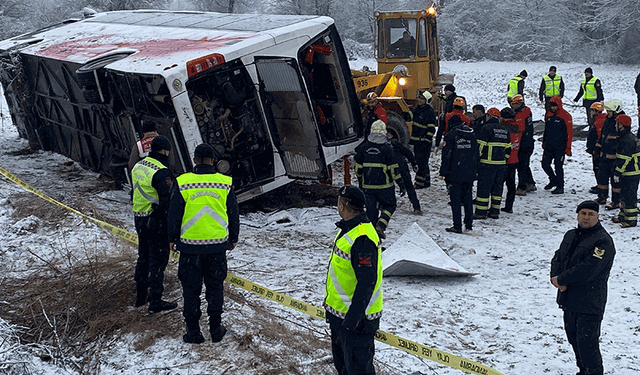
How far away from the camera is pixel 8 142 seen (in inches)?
546

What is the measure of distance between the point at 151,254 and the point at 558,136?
23.2 ft

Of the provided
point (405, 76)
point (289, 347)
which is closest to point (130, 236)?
point (289, 347)

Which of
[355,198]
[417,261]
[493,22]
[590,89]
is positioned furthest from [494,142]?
[493,22]

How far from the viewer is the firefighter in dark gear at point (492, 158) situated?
834 cm

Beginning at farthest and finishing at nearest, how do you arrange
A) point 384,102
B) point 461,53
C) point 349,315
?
point 461,53 < point 384,102 < point 349,315

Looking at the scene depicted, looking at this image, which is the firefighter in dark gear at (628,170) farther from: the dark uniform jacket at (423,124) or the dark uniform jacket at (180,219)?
the dark uniform jacket at (180,219)

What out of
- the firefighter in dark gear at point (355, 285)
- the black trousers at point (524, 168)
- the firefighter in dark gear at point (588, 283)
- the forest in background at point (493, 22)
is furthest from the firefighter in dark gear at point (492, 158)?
the forest in background at point (493, 22)

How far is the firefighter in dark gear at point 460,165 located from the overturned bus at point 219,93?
5.51 ft

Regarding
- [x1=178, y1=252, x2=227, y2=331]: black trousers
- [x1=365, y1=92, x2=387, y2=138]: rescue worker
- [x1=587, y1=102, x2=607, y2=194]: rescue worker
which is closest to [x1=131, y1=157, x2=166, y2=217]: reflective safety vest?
[x1=178, y1=252, x2=227, y2=331]: black trousers

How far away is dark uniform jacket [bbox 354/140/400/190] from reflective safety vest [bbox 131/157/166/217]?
2.97 m

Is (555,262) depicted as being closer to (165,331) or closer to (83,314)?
(165,331)

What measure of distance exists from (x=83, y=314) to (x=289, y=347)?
6.02 feet

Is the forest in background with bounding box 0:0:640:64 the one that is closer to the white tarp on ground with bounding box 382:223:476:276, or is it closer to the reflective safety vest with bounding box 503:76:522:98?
the reflective safety vest with bounding box 503:76:522:98

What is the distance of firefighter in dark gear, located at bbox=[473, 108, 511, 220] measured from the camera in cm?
834
